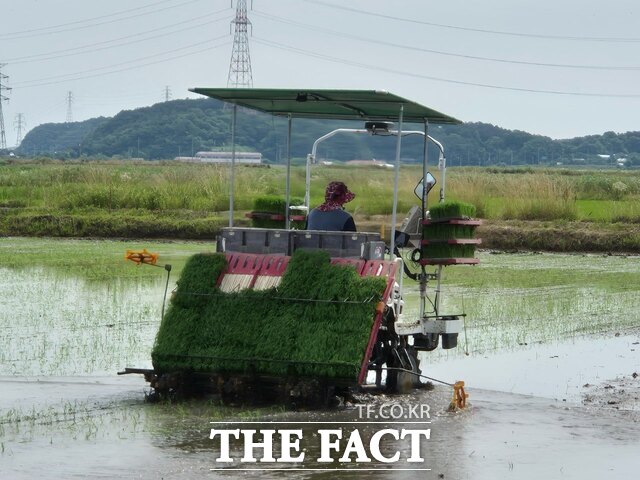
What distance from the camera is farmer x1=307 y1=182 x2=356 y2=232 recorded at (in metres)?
12.3

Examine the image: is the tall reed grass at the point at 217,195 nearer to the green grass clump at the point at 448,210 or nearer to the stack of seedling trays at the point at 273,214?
the stack of seedling trays at the point at 273,214

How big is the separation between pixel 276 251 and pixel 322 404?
5.73 feet

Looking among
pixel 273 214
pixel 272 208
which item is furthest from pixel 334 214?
pixel 272 208

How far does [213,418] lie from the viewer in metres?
10.5

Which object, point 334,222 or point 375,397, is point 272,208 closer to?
point 334,222

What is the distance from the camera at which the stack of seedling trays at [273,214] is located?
14203 mm

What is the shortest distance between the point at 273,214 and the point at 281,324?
3142 millimetres

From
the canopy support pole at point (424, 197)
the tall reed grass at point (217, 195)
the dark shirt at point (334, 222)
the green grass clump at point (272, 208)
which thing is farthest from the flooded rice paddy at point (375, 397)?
the tall reed grass at point (217, 195)

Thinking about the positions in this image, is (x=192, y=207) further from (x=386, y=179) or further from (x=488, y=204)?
(x=386, y=179)

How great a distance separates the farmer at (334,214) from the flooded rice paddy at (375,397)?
1696mm

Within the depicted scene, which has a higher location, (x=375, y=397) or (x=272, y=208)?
(x=272, y=208)

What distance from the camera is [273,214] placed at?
14.2m

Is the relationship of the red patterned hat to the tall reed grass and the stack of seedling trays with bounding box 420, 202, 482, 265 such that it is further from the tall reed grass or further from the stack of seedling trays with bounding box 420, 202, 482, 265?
the tall reed grass

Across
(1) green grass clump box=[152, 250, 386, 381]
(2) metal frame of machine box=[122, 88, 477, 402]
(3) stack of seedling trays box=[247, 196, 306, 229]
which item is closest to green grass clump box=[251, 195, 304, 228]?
(3) stack of seedling trays box=[247, 196, 306, 229]
